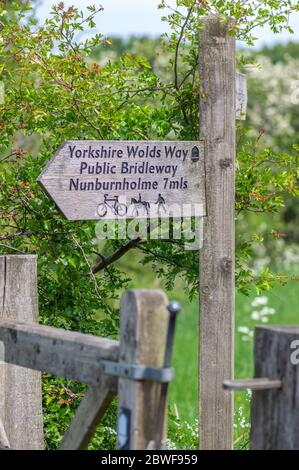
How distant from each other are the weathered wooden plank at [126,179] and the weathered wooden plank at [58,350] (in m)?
0.64

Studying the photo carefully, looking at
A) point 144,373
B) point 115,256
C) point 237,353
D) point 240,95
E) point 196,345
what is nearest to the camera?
point 144,373

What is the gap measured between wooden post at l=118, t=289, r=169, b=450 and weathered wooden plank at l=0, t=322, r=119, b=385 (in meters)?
0.12

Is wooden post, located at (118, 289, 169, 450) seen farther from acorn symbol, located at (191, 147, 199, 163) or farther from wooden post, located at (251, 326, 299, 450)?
acorn symbol, located at (191, 147, 199, 163)

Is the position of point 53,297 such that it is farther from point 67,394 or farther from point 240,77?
point 240,77

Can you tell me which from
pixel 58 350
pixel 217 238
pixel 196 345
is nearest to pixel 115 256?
pixel 217 238

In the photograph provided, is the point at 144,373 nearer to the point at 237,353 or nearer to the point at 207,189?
the point at 207,189

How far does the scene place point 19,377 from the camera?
3672 millimetres

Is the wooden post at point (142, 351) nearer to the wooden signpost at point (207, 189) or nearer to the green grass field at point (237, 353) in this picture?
the wooden signpost at point (207, 189)

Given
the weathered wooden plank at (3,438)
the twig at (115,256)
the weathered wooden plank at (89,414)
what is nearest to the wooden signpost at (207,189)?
the twig at (115,256)

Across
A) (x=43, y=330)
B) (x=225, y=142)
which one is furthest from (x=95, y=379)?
(x=225, y=142)

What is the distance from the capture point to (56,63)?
4000 millimetres

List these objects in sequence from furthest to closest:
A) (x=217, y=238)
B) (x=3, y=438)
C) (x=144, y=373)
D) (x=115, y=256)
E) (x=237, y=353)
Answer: (x=237, y=353) < (x=115, y=256) < (x=217, y=238) < (x=3, y=438) < (x=144, y=373)

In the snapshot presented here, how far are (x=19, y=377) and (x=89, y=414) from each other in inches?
39.5

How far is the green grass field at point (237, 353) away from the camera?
18.8 ft
